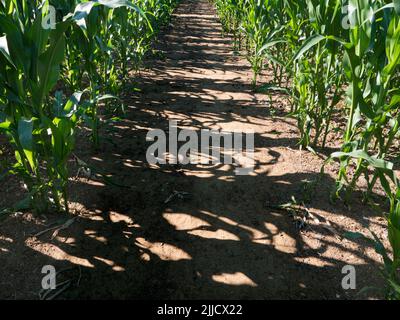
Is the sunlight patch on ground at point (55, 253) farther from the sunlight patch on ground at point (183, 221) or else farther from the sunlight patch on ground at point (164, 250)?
the sunlight patch on ground at point (183, 221)

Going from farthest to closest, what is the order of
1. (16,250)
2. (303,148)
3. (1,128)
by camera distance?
(303,148), (16,250), (1,128)

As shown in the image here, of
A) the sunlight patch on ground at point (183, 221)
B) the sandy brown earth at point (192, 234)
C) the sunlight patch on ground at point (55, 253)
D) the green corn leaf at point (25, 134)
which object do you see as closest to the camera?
the green corn leaf at point (25, 134)

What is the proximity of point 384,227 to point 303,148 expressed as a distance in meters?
1.12

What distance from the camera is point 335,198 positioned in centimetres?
246

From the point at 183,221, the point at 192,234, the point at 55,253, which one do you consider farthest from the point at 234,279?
the point at 55,253

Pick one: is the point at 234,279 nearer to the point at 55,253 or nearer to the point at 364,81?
the point at 55,253

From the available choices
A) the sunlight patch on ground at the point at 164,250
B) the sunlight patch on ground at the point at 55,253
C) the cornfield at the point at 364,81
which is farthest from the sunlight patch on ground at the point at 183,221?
the cornfield at the point at 364,81

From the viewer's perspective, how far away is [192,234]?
2160 millimetres

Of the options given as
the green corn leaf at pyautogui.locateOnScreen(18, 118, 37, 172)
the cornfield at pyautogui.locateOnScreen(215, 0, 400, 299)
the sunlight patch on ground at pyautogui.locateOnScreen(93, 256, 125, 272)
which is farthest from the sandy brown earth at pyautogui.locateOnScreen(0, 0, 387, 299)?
the green corn leaf at pyautogui.locateOnScreen(18, 118, 37, 172)

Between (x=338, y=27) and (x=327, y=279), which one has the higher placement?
(x=338, y=27)

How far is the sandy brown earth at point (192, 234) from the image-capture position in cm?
181

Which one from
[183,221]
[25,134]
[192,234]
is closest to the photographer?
[25,134]
